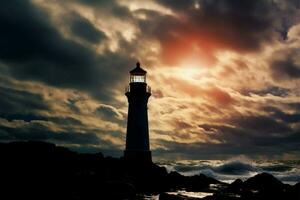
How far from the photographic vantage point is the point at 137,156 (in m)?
25.8

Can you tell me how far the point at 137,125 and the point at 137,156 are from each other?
2029 millimetres

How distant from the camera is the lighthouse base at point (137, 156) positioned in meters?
25.8

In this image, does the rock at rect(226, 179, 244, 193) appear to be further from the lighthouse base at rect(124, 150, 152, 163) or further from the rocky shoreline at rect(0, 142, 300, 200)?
the lighthouse base at rect(124, 150, 152, 163)

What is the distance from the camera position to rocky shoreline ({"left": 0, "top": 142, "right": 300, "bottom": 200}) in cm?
1504

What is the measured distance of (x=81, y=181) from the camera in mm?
17938

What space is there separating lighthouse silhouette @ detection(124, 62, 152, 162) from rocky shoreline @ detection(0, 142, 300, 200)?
618 millimetres

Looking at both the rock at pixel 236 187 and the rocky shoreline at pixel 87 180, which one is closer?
the rocky shoreline at pixel 87 180

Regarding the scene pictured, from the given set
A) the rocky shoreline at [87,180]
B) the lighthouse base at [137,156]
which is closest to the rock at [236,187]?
the rocky shoreline at [87,180]

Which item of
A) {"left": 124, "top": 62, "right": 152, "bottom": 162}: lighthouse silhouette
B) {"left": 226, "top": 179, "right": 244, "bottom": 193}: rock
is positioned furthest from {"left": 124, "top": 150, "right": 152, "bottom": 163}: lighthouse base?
{"left": 226, "top": 179, "right": 244, "bottom": 193}: rock

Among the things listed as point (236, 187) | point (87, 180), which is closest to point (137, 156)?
point (236, 187)

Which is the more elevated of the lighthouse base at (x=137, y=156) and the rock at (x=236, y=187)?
the lighthouse base at (x=137, y=156)

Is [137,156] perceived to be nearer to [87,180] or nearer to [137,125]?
[137,125]

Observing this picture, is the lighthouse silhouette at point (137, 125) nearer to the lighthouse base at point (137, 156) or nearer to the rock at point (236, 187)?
the lighthouse base at point (137, 156)

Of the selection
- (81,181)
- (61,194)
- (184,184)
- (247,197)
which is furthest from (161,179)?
(247,197)
